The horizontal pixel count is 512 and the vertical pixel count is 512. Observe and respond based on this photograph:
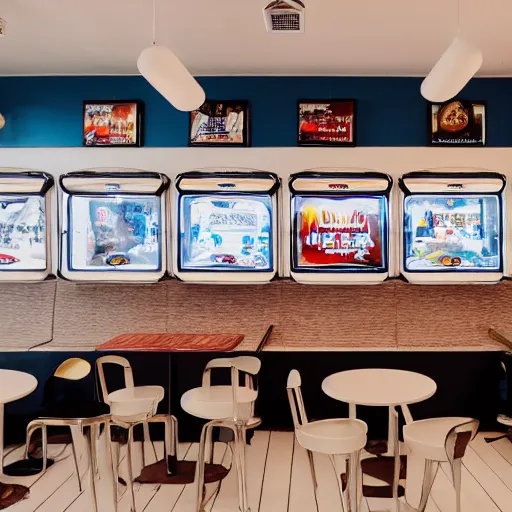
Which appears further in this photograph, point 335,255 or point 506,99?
point 506,99

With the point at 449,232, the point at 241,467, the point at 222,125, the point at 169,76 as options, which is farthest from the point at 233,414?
the point at 222,125

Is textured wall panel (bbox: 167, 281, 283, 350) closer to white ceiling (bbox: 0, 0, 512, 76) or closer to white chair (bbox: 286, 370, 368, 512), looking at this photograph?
white chair (bbox: 286, 370, 368, 512)

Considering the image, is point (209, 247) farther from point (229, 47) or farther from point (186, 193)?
point (229, 47)

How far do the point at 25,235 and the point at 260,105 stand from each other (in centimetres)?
208

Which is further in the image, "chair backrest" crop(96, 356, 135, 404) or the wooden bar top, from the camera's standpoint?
"chair backrest" crop(96, 356, 135, 404)

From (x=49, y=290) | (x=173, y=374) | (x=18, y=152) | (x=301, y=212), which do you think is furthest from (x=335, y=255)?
(x=18, y=152)

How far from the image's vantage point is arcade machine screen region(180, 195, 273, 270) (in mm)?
3713

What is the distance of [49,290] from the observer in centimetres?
408

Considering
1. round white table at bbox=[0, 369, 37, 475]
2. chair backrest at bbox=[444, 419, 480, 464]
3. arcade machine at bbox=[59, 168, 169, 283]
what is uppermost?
arcade machine at bbox=[59, 168, 169, 283]

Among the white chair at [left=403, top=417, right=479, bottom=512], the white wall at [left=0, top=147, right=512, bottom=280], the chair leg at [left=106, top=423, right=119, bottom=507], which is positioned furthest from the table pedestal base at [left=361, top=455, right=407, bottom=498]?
the white wall at [left=0, top=147, right=512, bottom=280]

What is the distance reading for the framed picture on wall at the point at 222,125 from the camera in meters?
4.15

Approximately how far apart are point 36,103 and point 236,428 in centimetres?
315

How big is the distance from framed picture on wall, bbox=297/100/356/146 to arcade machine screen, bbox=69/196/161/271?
134cm

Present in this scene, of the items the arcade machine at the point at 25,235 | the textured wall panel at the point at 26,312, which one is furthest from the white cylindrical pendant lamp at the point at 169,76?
the textured wall panel at the point at 26,312
